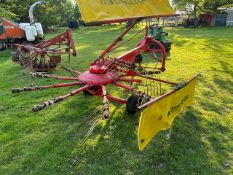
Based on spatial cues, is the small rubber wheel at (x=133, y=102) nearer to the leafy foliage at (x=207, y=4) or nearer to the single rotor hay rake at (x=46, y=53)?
the single rotor hay rake at (x=46, y=53)

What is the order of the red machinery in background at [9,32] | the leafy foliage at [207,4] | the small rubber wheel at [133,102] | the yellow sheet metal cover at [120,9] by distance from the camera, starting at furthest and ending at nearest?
the leafy foliage at [207,4]
the red machinery in background at [9,32]
the small rubber wheel at [133,102]
the yellow sheet metal cover at [120,9]

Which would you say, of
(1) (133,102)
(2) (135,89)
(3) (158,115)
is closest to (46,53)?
(2) (135,89)

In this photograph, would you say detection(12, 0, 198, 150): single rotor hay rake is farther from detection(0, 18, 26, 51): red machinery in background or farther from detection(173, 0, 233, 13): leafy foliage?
detection(173, 0, 233, 13): leafy foliage

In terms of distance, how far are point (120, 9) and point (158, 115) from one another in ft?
7.95

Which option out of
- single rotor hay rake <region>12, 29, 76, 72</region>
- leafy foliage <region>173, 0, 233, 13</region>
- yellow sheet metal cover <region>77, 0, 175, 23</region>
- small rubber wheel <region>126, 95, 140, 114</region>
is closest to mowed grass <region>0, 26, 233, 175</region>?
small rubber wheel <region>126, 95, 140, 114</region>

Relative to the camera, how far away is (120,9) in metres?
5.35

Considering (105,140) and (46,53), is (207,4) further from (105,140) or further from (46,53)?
(105,140)

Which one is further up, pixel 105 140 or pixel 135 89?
pixel 135 89

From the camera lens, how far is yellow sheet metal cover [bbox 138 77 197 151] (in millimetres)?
3848

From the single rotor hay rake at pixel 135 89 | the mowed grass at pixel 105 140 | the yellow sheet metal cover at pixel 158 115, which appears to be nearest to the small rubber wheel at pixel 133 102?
the single rotor hay rake at pixel 135 89

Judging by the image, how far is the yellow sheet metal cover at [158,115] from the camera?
3.85 m

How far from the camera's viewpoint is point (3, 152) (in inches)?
184

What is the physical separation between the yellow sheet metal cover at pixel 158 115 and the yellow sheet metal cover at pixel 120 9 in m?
1.84

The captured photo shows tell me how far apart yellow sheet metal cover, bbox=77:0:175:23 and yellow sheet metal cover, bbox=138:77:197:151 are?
184 centimetres
